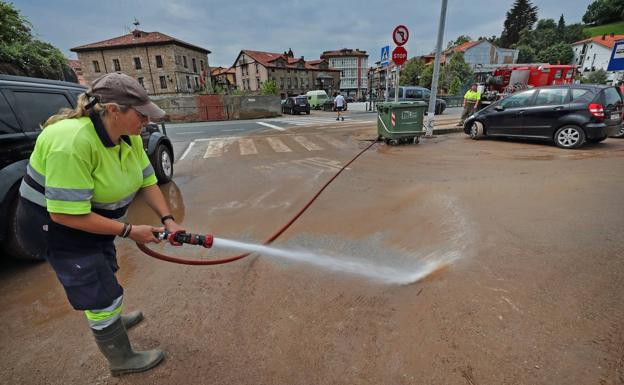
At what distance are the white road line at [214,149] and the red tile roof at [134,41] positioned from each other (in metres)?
39.6

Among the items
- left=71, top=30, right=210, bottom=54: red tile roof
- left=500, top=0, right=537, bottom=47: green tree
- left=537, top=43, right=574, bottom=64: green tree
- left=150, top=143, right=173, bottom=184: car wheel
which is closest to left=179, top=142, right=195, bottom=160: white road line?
left=150, top=143, right=173, bottom=184: car wheel

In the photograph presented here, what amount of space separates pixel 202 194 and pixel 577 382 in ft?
17.0

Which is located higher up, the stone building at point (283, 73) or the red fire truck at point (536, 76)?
the stone building at point (283, 73)

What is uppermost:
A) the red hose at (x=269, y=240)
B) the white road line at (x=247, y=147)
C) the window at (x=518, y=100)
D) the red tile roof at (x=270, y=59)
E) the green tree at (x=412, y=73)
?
the red tile roof at (x=270, y=59)

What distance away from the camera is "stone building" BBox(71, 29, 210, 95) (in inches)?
1682

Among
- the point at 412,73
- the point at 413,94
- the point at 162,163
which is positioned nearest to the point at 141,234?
the point at 162,163

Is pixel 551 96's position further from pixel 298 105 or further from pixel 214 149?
pixel 298 105

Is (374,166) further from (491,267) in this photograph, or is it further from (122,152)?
(122,152)

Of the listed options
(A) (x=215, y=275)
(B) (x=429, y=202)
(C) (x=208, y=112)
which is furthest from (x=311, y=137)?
(C) (x=208, y=112)

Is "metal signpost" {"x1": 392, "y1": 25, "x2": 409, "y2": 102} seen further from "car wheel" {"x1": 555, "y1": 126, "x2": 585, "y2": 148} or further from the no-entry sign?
"car wheel" {"x1": 555, "y1": 126, "x2": 585, "y2": 148}

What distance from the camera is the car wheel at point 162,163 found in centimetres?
577

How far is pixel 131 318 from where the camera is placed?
2.26m

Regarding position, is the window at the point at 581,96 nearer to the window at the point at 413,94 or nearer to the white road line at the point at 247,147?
the white road line at the point at 247,147

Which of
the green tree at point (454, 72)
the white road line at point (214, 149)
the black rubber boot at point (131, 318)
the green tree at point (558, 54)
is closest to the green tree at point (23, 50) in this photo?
the white road line at point (214, 149)
